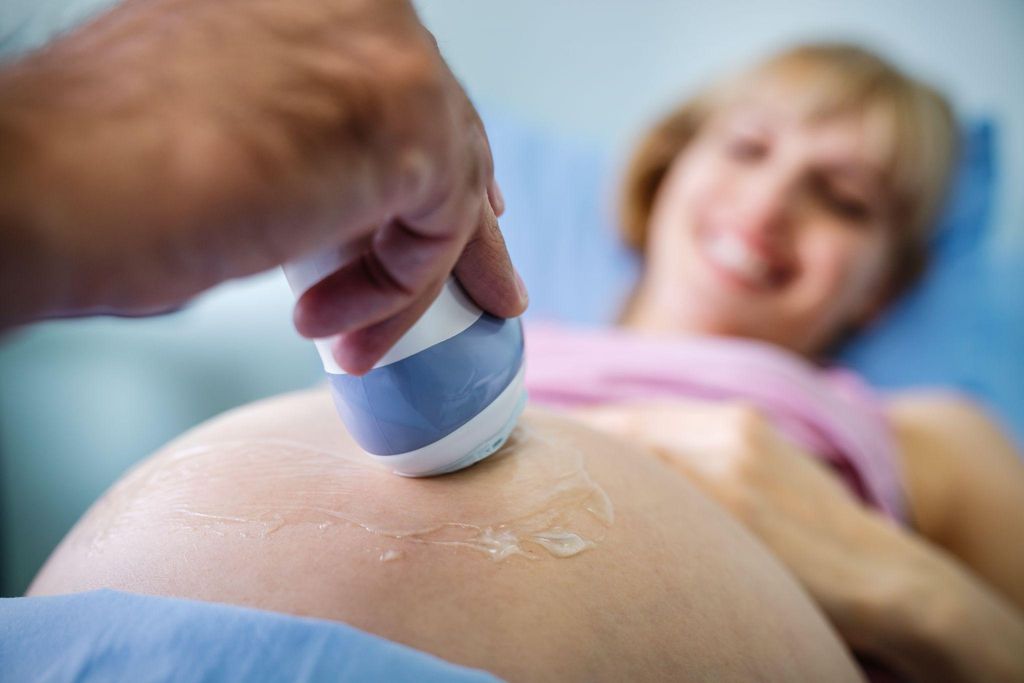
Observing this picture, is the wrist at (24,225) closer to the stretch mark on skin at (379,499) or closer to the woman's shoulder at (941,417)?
the stretch mark on skin at (379,499)

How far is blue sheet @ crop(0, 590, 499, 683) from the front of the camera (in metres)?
0.37

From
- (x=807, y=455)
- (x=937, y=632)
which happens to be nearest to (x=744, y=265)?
(x=807, y=455)

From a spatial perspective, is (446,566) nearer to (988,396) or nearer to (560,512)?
(560,512)

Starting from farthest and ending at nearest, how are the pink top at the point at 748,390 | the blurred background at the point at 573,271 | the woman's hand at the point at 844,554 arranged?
1. the blurred background at the point at 573,271
2. the pink top at the point at 748,390
3. the woman's hand at the point at 844,554

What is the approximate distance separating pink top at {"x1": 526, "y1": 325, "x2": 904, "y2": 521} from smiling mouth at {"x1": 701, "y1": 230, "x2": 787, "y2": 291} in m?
0.19

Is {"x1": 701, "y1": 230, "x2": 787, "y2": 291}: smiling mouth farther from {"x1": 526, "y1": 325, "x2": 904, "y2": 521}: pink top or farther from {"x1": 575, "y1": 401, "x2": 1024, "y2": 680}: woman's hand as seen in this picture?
{"x1": 575, "y1": 401, "x2": 1024, "y2": 680}: woman's hand

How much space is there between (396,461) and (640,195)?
120cm

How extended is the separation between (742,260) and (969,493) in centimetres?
45

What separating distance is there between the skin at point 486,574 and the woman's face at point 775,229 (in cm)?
68

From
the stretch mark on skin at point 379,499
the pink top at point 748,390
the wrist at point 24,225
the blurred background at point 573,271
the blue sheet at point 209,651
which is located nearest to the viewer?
the wrist at point 24,225

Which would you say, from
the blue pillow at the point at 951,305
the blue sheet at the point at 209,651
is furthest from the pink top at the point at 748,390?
the blue sheet at the point at 209,651

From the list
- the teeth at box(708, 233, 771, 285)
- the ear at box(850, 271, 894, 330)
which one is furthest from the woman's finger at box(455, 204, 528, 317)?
→ the ear at box(850, 271, 894, 330)

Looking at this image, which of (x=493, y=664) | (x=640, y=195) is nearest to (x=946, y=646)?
(x=493, y=664)

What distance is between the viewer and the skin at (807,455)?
2.53ft
